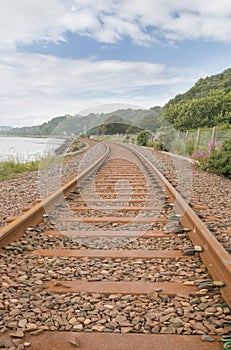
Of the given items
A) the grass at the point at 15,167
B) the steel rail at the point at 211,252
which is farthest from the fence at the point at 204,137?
the steel rail at the point at 211,252

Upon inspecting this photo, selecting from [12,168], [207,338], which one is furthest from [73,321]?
[12,168]

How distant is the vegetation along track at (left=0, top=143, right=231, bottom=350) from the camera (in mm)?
1691

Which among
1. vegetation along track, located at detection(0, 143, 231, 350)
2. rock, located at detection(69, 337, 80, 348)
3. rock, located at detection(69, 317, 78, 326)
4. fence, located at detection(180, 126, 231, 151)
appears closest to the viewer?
rock, located at detection(69, 337, 80, 348)

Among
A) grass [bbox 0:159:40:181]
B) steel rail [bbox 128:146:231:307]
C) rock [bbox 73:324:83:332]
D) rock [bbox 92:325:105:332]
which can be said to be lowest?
grass [bbox 0:159:40:181]

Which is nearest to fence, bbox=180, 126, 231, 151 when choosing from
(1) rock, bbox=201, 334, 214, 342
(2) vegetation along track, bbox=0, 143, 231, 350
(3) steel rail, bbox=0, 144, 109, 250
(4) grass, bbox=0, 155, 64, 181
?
(4) grass, bbox=0, 155, 64, 181

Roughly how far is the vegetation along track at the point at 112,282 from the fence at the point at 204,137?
30.6 feet

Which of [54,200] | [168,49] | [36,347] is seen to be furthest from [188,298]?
[168,49]

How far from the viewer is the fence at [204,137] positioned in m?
12.8

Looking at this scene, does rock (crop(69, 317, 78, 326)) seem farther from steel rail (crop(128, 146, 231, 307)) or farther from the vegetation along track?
steel rail (crop(128, 146, 231, 307))

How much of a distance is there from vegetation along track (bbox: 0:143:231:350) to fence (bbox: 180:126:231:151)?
933 centimetres

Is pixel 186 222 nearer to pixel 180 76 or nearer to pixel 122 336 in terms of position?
pixel 122 336

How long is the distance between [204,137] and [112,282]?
1331cm

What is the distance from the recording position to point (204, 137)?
14.9m

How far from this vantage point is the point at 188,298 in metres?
2.08
